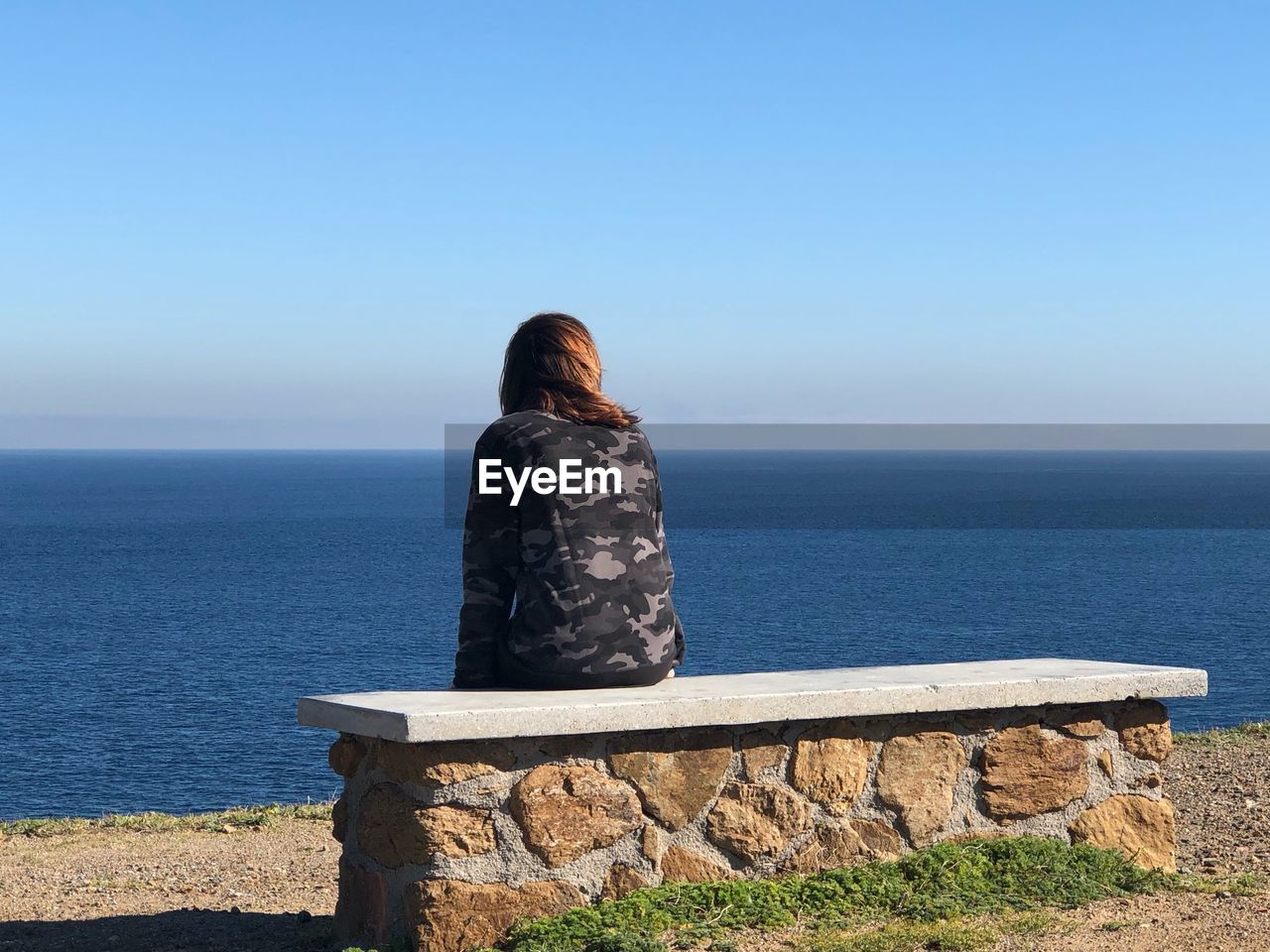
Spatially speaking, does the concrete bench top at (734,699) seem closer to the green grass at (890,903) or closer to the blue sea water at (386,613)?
the green grass at (890,903)

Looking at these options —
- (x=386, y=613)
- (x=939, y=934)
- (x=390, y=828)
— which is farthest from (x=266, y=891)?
(x=386, y=613)

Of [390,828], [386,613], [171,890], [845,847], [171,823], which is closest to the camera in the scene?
[390,828]

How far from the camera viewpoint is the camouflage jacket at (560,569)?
16.4 ft

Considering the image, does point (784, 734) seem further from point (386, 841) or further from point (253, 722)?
point (253, 722)

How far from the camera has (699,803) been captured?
5.04m

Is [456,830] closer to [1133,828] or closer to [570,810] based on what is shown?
[570,810]

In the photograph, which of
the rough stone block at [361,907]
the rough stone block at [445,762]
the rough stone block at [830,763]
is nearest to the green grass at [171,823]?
the rough stone block at [361,907]

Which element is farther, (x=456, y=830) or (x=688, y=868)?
(x=688, y=868)

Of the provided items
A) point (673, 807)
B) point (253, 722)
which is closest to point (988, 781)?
point (673, 807)

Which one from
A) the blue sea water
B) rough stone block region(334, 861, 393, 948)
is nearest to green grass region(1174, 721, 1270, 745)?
rough stone block region(334, 861, 393, 948)

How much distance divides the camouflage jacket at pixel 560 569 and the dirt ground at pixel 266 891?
1110 millimetres

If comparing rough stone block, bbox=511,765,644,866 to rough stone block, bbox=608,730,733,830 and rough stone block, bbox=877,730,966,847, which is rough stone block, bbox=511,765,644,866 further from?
rough stone block, bbox=877,730,966,847

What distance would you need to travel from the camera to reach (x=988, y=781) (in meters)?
5.44

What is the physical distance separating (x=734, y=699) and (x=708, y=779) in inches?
12.8
